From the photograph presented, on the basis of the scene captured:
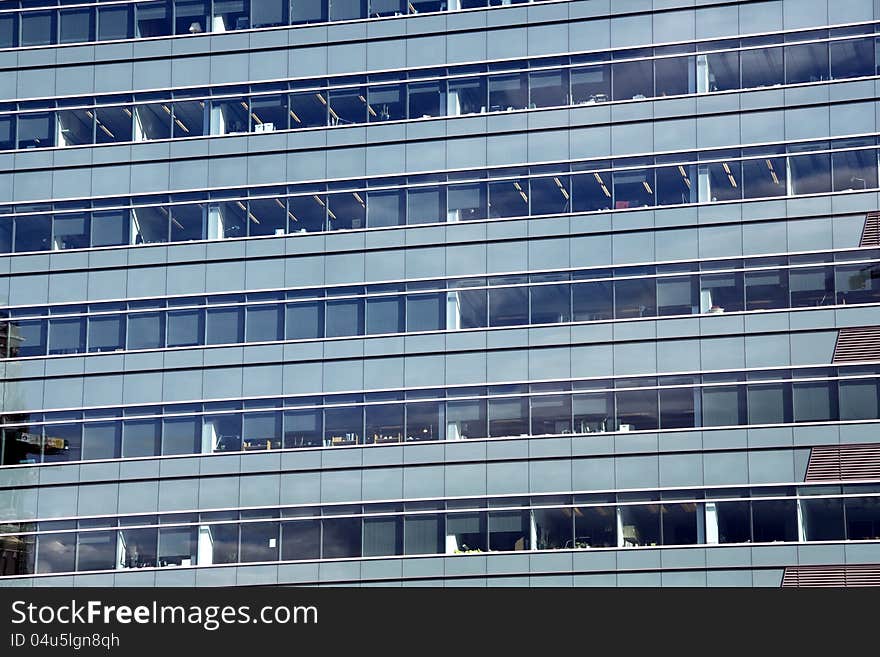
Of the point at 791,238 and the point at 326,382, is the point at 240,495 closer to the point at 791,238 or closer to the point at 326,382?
the point at 326,382

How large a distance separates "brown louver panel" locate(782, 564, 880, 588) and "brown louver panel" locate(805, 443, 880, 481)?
297 centimetres

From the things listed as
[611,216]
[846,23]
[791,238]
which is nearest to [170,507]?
[611,216]

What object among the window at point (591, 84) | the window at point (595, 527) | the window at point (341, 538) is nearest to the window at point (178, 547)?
the window at point (341, 538)

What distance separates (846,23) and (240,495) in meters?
26.9

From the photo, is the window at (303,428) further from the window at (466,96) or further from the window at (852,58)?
the window at (852,58)

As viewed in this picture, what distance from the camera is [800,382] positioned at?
59.7 metres

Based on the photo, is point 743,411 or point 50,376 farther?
point 50,376

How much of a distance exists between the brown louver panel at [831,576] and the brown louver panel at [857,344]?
22.9ft

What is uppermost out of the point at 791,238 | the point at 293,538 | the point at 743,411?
the point at 791,238

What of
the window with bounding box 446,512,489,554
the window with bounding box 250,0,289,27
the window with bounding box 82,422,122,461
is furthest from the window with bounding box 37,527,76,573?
the window with bounding box 250,0,289,27

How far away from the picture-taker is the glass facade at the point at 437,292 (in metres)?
59.8

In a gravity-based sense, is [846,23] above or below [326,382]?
above

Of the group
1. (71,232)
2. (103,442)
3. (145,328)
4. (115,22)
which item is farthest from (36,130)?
(103,442)

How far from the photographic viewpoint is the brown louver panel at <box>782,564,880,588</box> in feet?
189
